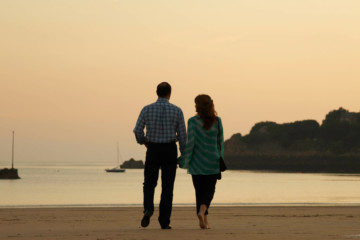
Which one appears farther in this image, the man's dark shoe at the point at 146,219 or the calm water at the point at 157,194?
the calm water at the point at 157,194

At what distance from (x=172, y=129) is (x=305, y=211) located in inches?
Answer: 246

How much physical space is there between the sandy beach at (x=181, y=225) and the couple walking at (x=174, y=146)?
44 cm

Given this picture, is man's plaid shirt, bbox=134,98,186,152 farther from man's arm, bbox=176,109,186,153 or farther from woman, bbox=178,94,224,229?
woman, bbox=178,94,224,229

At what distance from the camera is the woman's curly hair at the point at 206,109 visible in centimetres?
931

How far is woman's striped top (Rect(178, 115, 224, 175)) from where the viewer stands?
9.44 metres

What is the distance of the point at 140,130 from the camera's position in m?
9.33

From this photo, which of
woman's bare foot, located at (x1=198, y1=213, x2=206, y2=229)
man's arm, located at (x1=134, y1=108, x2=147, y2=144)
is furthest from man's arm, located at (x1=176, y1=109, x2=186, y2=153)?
woman's bare foot, located at (x1=198, y1=213, x2=206, y2=229)

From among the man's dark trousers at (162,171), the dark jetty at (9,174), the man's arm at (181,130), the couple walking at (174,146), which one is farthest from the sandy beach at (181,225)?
the dark jetty at (9,174)

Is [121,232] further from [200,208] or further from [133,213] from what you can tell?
[133,213]

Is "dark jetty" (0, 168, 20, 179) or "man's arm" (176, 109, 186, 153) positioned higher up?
"man's arm" (176, 109, 186, 153)

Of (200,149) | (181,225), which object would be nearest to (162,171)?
(200,149)

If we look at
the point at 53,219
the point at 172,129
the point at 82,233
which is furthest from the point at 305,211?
the point at 82,233

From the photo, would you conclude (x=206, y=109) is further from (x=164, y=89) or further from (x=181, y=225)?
(x=181, y=225)

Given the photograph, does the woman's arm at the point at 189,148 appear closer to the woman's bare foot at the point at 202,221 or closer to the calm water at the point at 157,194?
the woman's bare foot at the point at 202,221
